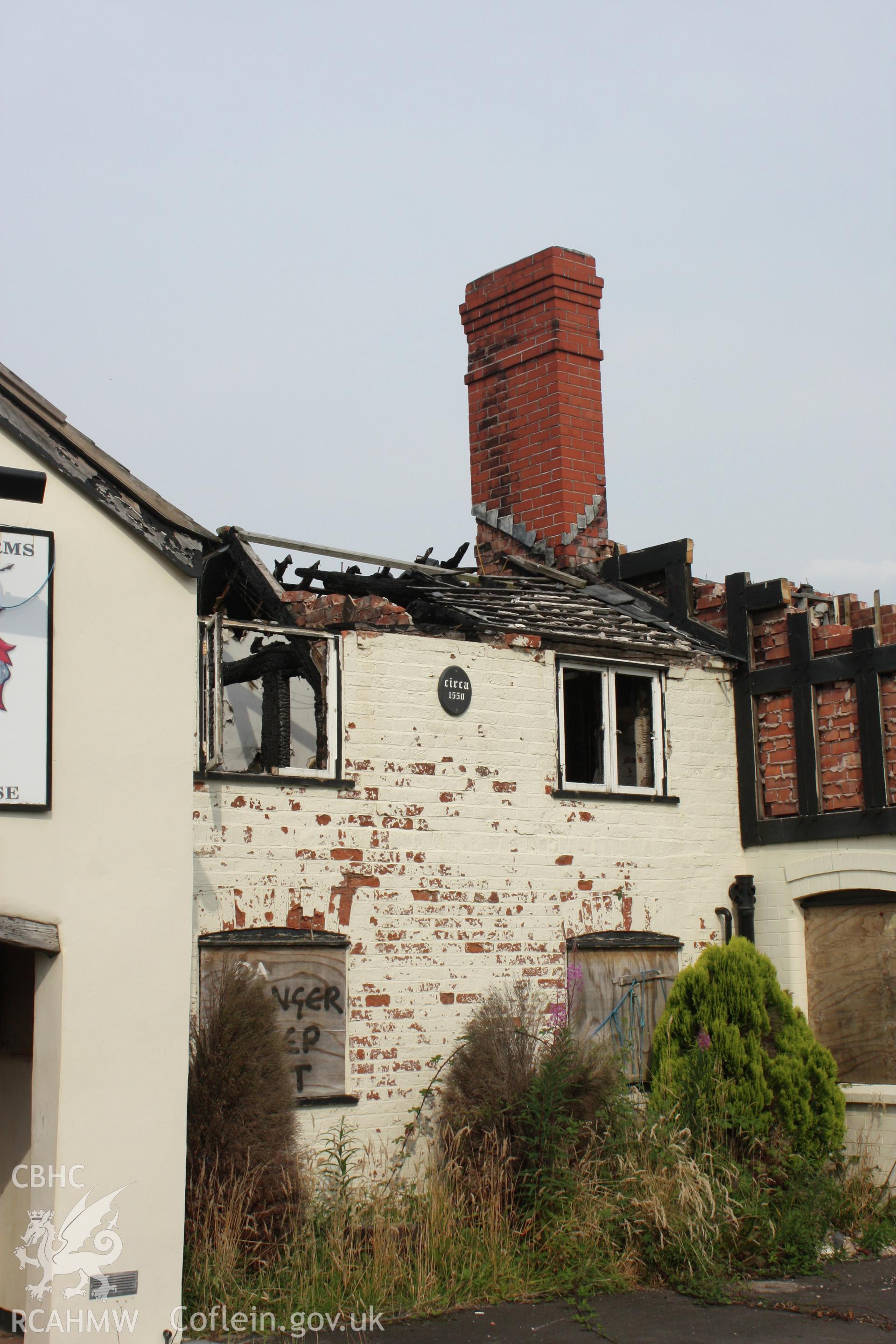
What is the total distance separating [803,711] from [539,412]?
449cm

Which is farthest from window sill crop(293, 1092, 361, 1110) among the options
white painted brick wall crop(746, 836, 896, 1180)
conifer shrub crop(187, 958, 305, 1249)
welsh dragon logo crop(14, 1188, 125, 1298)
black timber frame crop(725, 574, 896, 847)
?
black timber frame crop(725, 574, 896, 847)

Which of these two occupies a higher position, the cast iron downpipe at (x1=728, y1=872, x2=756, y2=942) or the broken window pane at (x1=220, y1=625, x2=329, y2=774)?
the broken window pane at (x1=220, y1=625, x2=329, y2=774)

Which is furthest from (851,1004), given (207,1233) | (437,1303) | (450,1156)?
(207,1233)

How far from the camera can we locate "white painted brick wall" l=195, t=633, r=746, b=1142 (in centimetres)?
977

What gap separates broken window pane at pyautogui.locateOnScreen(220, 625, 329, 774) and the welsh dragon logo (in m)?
3.55

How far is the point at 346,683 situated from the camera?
10.4 m

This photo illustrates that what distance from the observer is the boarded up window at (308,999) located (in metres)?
9.59

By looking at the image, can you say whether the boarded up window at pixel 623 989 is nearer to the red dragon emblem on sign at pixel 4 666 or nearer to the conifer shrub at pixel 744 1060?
the conifer shrub at pixel 744 1060

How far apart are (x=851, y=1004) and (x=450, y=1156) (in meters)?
3.88

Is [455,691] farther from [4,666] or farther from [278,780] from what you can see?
[4,666]

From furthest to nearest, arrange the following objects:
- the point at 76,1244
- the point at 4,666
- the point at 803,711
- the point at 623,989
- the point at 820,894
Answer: the point at 803,711 < the point at 820,894 < the point at 623,989 < the point at 4,666 < the point at 76,1244

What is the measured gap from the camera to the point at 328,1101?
9.68m

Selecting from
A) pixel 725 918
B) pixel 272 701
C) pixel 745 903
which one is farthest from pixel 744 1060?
pixel 272 701

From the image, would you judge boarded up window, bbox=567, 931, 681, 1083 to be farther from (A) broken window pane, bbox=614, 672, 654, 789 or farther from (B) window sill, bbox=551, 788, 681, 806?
(A) broken window pane, bbox=614, 672, 654, 789
